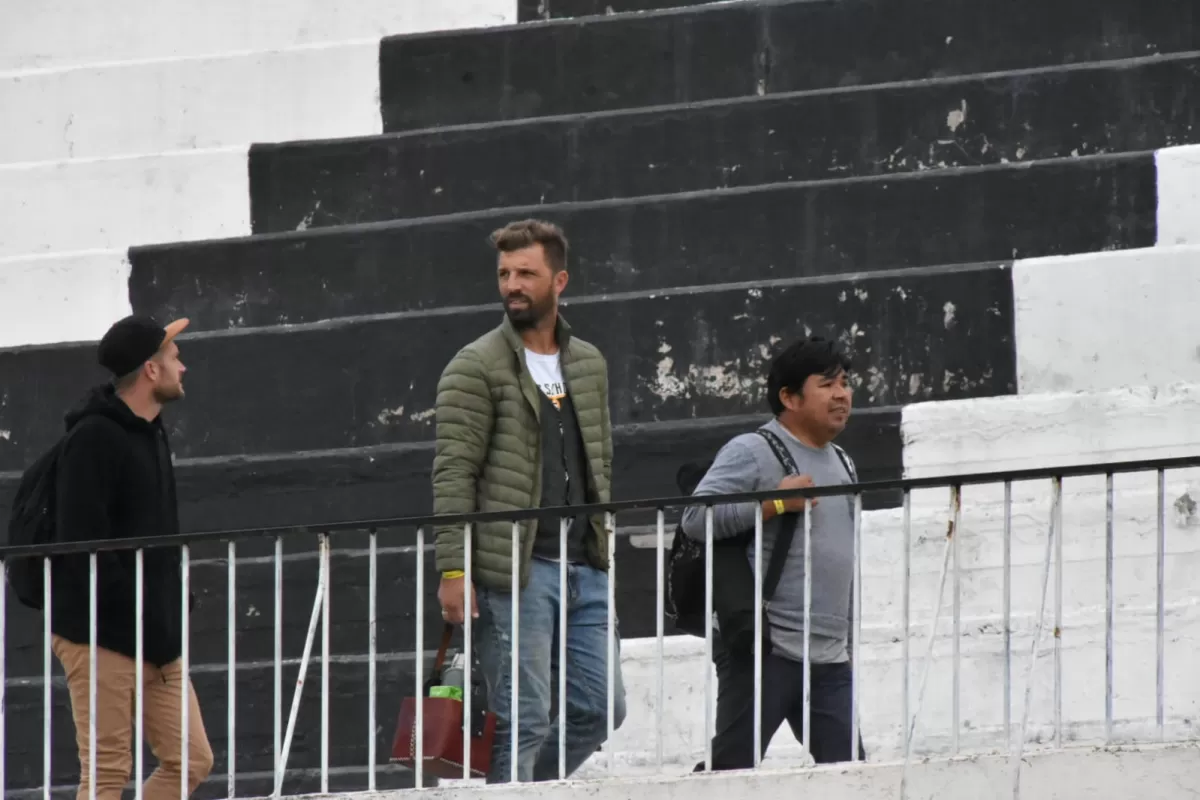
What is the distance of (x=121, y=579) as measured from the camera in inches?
230

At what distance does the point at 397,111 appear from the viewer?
887 centimetres

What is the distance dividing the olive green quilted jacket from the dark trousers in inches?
18.7

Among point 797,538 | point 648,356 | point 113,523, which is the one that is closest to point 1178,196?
point 648,356

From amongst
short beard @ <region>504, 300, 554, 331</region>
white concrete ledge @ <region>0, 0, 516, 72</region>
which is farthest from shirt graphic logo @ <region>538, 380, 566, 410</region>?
white concrete ledge @ <region>0, 0, 516, 72</region>

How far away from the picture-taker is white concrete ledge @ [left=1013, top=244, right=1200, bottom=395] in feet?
23.5

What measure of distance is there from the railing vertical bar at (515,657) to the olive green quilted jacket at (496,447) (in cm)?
6

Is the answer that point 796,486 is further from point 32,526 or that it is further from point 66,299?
point 66,299

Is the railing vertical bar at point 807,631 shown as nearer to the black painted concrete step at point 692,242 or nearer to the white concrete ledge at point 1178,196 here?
the black painted concrete step at point 692,242

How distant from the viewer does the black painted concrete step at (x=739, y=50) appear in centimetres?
824

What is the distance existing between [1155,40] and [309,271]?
323 cm

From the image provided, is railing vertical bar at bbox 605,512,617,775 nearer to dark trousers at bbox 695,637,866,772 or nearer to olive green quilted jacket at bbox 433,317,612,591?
olive green quilted jacket at bbox 433,317,612,591

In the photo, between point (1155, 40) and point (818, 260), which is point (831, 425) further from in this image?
point (1155, 40)

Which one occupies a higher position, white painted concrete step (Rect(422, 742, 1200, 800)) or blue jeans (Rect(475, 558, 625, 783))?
blue jeans (Rect(475, 558, 625, 783))

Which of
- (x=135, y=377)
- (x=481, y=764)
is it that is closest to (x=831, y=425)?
(x=481, y=764)
